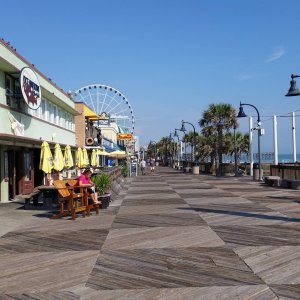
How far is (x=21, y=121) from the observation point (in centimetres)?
1923

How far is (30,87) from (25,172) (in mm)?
4406

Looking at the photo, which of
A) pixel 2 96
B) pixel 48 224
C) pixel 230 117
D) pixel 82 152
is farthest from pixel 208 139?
pixel 48 224

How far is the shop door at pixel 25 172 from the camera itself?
69.2 feet

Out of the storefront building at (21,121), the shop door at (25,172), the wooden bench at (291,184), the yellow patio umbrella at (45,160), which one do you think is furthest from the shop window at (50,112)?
the wooden bench at (291,184)

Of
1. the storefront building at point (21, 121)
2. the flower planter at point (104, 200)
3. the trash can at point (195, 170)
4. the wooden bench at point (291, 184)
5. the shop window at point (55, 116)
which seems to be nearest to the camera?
the flower planter at point (104, 200)

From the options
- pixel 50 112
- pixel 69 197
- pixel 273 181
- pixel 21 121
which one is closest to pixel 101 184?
pixel 69 197

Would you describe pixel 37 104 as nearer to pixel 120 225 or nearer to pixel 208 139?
pixel 120 225

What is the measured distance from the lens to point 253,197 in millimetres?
18016

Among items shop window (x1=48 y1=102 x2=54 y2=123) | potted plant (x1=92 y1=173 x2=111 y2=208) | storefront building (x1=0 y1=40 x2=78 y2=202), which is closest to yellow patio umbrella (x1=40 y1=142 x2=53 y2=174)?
storefront building (x1=0 y1=40 x2=78 y2=202)

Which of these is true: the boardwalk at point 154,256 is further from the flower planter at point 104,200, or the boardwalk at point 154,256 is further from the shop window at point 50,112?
the shop window at point 50,112

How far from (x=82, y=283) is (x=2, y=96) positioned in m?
12.6

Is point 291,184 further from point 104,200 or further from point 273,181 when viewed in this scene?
point 104,200

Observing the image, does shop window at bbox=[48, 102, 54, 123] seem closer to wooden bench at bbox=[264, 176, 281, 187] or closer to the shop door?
the shop door

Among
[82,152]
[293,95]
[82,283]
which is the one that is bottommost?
[82,283]
